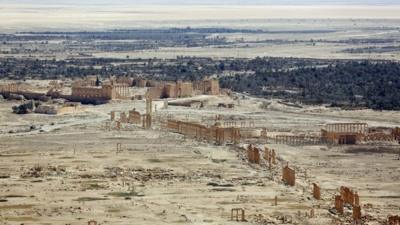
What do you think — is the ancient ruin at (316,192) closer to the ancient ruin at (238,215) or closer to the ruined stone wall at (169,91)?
the ancient ruin at (238,215)

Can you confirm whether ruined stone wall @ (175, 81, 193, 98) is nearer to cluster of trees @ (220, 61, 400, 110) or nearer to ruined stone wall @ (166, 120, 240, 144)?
cluster of trees @ (220, 61, 400, 110)

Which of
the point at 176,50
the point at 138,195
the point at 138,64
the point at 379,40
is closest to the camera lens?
the point at 138,195

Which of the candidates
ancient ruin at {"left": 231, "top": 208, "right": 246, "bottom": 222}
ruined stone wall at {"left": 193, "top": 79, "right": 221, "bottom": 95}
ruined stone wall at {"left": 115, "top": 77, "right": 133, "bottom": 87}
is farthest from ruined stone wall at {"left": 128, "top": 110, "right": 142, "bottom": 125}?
ancient ruin at {"left": 231, "top": 208, "right": 246, "bottom": 222}

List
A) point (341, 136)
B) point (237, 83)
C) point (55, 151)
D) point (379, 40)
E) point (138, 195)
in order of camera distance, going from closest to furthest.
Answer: point (138, 195) < point (55, 151) < point (341, 136) < point (237, 83) < point (379, 40)

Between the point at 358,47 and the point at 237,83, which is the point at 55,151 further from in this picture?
the point at 358,47

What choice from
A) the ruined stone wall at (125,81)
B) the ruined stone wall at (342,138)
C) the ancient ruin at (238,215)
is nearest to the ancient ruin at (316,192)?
the ancient ruin at (238,215)

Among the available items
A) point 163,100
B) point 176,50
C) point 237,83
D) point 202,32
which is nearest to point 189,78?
point 237,83

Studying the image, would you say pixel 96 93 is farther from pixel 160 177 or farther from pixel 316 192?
Result: pixel 316 192
